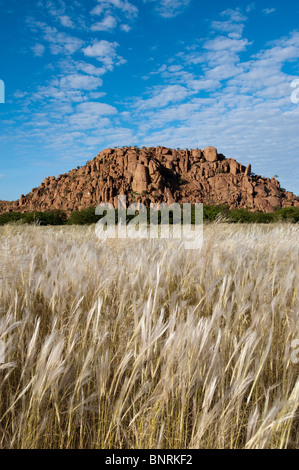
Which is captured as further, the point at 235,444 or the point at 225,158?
the point at 225,158

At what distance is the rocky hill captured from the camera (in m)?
95.2

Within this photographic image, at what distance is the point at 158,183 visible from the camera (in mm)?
95312

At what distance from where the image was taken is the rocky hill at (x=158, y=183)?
95250 millimetres

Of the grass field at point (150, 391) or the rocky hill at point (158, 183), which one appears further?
the rocky hill at point (158, 183)

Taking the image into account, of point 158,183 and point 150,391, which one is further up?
point 158,183

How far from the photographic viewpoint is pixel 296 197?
4309 inches

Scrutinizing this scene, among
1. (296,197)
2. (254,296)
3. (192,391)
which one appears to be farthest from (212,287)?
(296,197)

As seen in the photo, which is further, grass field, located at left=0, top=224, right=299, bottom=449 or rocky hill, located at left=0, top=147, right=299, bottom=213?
rocky hill, located at left=0, top=147, right=299, bottom=213

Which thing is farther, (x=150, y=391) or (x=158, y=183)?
(x=158, y=183)

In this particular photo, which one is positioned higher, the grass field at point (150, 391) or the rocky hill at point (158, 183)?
the rocky hill at point (158, 183)

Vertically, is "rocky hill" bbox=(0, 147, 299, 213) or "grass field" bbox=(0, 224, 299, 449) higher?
"rocky hill" bbox=(0, 147, 299, 213)
